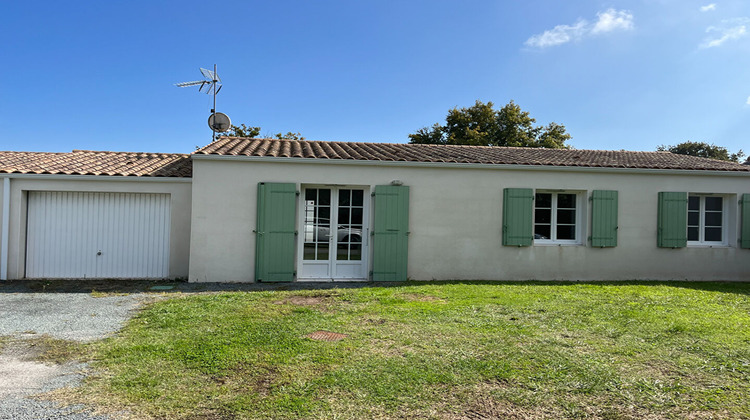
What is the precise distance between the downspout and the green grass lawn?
15.1ft

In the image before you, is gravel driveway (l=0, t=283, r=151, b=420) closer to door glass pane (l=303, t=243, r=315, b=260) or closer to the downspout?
the downspout

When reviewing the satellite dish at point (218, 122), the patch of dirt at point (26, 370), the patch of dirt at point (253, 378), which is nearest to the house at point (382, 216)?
the satellite dish at point (218, 122)

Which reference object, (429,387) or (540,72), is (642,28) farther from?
(429,387)

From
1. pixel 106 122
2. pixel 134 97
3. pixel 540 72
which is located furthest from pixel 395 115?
pixel 106 122

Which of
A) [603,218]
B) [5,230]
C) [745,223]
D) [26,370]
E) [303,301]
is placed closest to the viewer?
[26,370]

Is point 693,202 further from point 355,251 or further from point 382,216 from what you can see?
point 355,251

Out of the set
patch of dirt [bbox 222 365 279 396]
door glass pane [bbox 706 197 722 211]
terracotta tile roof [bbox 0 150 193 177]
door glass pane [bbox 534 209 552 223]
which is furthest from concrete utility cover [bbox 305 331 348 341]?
door glass pane [bbox 706 197 722 211]

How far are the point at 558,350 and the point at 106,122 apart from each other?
15.5 metres

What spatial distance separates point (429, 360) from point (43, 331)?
175 inches

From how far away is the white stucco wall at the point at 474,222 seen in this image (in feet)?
27.1

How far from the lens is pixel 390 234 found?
28.0ft

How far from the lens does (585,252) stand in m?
9.05

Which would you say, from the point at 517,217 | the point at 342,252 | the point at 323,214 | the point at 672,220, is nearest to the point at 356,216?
the point at 323,214

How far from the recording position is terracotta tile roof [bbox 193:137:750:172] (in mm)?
8703
